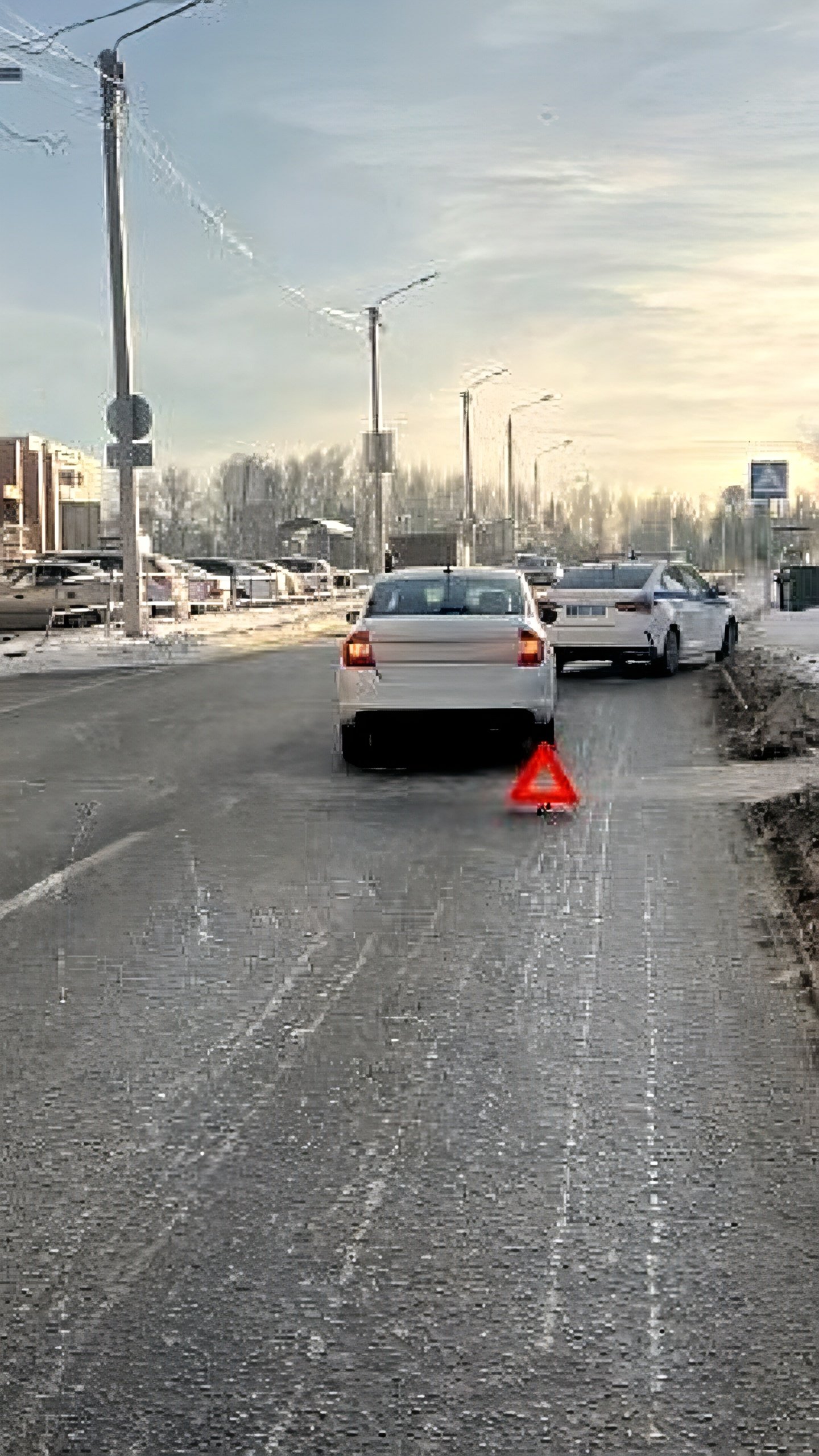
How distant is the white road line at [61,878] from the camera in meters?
7.67

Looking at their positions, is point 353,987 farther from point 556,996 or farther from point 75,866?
point 75,866

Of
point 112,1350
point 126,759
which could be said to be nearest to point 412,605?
point 126,759

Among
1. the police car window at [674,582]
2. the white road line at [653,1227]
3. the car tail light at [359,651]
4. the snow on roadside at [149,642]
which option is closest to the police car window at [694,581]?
the police car window at [674,582]

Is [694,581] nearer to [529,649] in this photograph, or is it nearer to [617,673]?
[617,673]

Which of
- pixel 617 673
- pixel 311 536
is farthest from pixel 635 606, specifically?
pixel 311 536

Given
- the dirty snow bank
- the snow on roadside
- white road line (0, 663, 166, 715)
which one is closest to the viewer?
the dirty snow bank

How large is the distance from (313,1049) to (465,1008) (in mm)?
691

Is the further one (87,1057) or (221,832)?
(221,832)

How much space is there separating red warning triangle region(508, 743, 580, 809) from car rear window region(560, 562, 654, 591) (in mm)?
10005

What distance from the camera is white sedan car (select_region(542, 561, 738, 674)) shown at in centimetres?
2089

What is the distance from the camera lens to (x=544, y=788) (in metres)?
10.9

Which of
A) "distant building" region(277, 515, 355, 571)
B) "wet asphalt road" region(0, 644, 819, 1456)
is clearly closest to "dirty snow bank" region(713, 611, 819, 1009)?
"wet asphalt road" region(0, 644, 819, 1456)

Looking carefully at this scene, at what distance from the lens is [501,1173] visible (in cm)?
429

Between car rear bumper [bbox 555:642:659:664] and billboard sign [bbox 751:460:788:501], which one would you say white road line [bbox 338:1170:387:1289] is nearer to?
car rear bumper [bbox 555:642:659:664]
